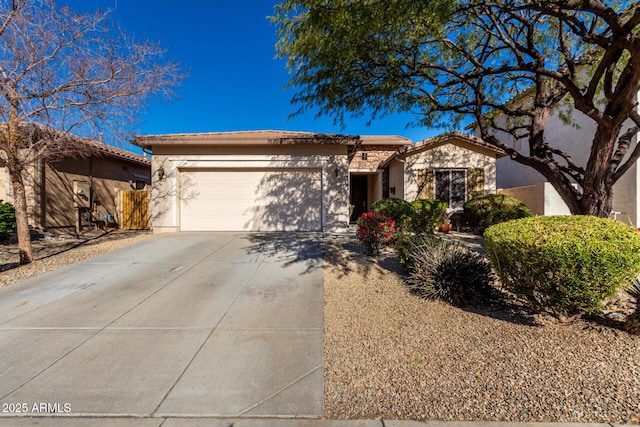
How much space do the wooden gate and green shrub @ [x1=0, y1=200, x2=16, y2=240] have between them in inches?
157

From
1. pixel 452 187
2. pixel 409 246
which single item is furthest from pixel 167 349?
pixel 452 187

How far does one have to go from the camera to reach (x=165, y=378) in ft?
9.34

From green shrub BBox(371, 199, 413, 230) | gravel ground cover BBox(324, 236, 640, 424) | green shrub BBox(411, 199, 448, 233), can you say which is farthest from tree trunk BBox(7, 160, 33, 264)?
green shrub BBox(411, 199, 448, 233)

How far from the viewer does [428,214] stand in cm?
1011

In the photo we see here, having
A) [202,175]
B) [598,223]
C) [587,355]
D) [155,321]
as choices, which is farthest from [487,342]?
[202,175]

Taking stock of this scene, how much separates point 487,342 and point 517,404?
955mm

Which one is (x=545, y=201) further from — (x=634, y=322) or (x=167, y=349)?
(x=167, y=349)

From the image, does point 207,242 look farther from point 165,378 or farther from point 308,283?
point 165,378

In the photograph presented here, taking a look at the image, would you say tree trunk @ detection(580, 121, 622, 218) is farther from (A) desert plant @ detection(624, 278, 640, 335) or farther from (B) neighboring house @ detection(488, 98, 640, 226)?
(B) neighboring house @ detection(488, 98, 640, 226)

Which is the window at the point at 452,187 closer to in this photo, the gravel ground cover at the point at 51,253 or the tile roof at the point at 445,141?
the tile roof at the point at 445,141

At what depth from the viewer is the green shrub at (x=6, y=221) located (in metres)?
9.23

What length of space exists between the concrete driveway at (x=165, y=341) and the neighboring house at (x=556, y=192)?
32.0 feet

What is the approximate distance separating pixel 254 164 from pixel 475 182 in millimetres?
9128

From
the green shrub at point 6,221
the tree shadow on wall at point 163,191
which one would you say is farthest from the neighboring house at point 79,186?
the tree shadow on wall at point 163,191
